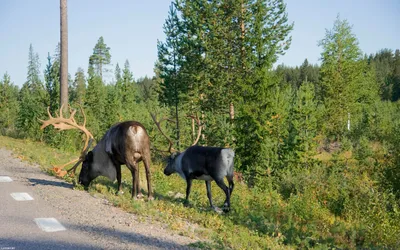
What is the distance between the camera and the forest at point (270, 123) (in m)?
9.02

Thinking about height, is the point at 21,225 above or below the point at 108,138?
below

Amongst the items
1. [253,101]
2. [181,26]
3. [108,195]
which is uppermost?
[181,26]

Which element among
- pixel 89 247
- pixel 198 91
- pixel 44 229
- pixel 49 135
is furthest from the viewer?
pixel 198 91

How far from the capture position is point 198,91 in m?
22.7

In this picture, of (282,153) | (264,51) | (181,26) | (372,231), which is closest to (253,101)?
(282,153)

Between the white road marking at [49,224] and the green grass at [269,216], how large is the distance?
142 centimetres

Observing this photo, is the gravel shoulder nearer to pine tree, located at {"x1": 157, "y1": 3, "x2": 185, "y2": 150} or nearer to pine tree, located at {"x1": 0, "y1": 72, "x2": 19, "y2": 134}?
pine tree, located at {"x1": 157, "y1": 3, "x2": 185, "y2": 150}

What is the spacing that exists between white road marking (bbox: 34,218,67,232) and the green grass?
1.42 meters

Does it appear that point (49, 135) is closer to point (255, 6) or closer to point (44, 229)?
point (255, 6)

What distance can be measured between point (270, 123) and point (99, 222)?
32.7 ft

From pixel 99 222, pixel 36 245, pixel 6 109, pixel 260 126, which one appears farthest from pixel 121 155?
pixel 6 109

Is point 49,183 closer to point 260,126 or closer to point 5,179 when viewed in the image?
point 5,179

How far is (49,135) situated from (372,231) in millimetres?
17473

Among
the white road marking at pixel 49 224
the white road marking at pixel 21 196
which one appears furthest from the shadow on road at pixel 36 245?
the white road marking at pixel 21 196
